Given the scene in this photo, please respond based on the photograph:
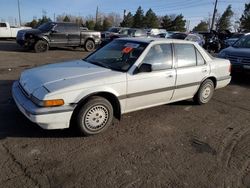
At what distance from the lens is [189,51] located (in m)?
5.21

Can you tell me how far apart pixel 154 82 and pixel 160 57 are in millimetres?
517

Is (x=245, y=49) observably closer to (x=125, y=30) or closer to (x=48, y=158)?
(x=48, y=158)

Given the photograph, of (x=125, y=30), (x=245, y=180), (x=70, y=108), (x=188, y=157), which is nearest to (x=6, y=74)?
(x=70, y=108)

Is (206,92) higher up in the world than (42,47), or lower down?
higher up

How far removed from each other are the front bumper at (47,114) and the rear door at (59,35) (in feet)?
38.5

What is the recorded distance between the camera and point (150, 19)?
57.6 meters

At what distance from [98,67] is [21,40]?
37.4 ft

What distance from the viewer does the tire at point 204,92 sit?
5596mm

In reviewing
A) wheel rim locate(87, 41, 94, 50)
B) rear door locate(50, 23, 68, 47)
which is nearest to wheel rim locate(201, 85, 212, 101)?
rear door locate(50, 23, 68, 47)

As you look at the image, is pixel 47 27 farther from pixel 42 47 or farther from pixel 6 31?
pixel 6 31

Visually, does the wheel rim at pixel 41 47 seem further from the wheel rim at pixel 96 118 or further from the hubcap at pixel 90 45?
the wheel rim at pixel 96 118

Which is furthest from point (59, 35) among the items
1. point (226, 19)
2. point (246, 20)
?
point (226, 19)

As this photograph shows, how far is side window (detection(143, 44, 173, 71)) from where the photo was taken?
14.9 feet

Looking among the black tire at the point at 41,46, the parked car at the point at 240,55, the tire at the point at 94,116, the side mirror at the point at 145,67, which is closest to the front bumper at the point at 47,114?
the tire at the point at 94,116
